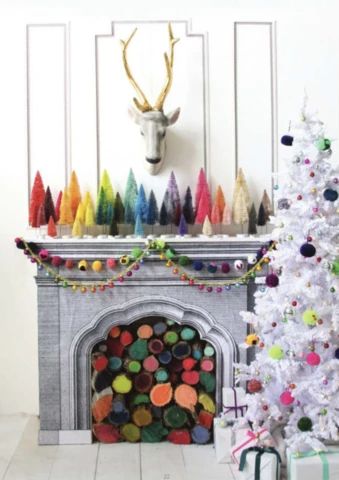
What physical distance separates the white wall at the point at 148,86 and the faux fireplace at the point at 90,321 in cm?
42

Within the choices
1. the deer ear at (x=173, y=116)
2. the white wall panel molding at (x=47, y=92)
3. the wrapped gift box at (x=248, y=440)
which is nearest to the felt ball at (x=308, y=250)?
the wrapped gift box at (x=248, y=440)

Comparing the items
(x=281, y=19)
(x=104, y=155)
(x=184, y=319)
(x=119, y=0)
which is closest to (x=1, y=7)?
(x=119, y=0)

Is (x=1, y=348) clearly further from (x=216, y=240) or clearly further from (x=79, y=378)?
(x=216, y=240)

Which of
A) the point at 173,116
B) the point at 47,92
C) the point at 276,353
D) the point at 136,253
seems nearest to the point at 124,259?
the point at 136,253

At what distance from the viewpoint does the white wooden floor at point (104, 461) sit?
3.15 meters

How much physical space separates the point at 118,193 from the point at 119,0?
1.26m

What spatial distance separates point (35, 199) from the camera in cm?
371

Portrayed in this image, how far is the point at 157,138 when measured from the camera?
144 inches

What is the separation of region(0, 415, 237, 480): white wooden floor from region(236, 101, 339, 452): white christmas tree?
46 cm

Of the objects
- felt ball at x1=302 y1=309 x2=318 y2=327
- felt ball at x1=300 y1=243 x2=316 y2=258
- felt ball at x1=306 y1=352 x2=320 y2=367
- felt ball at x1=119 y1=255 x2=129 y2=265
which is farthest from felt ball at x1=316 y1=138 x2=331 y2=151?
felt ball at x1=119 y1=255 x2=129 y2=265

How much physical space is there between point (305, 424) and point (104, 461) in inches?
44.5

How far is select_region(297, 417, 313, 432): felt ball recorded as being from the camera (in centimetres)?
298

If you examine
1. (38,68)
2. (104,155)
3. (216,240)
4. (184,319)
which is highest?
(38,68)

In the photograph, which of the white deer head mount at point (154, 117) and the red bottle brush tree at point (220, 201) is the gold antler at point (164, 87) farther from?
the red bottle brush tree at point (220, 201)
